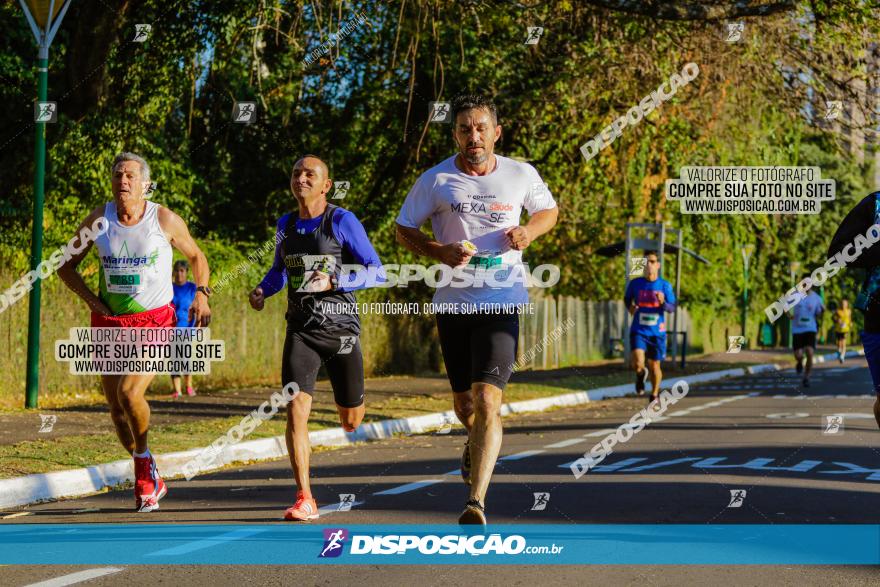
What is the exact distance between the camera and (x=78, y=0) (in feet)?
61.3

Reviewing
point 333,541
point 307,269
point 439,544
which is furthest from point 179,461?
point 439,544

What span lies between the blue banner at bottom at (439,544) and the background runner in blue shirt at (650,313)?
10.4 meters

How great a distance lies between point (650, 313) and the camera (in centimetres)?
1833

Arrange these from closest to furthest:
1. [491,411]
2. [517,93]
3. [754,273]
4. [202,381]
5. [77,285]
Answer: [491,411], [77,285], [202,381], [517,93], [754,273]

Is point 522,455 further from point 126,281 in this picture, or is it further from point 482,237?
point 482,237

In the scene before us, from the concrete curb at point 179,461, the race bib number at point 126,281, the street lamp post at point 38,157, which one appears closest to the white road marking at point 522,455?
the concrete curb at point 179,461

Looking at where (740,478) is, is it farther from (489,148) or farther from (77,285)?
(77,285)

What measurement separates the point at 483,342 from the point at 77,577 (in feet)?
8.09

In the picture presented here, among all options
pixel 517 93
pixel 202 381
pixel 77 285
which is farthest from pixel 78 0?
pixel 77 285

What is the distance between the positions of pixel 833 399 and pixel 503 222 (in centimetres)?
1603

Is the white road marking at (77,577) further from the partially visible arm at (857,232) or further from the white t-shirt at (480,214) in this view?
the partially visible arm at (857,232)

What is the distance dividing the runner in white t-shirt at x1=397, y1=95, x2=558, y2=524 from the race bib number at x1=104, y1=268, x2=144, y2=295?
1824mm

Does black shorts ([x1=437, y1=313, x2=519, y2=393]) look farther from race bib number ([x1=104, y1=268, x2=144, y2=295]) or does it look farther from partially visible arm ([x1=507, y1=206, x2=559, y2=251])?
race bib number ([x1=104, y1=268, x2=144, y2=295])

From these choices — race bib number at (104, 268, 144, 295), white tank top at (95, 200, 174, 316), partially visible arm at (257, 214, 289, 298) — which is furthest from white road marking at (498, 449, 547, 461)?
race bib number at (104, 268, 144, 295)
